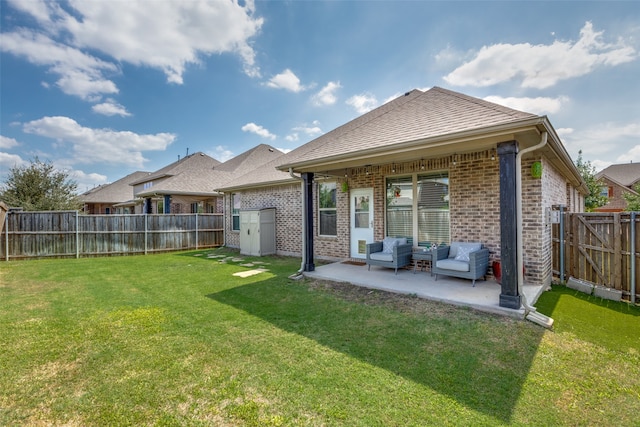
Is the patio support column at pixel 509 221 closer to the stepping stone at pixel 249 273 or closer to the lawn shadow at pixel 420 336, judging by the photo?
the lawn shadow at pixel 420 336

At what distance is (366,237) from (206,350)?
19.4 feet

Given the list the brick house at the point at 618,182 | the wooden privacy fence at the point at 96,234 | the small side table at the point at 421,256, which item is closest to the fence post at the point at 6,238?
the wooden privacy fence at the point at 96,234

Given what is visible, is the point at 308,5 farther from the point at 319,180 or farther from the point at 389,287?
the point at 389,287

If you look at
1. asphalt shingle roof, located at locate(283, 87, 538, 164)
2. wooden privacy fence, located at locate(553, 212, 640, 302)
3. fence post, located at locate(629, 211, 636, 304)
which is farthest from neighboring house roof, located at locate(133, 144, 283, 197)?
fence post, located at locate(629, 211, 636, 304)

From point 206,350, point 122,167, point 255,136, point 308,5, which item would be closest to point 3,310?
point 206,350

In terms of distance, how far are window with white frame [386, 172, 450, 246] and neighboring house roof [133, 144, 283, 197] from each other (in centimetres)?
1131

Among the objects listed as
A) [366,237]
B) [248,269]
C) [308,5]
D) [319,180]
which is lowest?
[248,269]

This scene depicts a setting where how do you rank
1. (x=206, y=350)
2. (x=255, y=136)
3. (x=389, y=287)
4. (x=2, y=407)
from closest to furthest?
(x=2, y=407)
(x=206, y=350)
(x=389, y=287)
(x=255, y=136)

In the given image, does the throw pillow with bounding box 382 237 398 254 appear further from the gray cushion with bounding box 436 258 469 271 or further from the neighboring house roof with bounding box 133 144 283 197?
the neighboring house roof with bounding box 133 144 283 197

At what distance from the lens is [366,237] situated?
8.55 meters

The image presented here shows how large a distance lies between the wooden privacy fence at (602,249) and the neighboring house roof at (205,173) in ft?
48.9

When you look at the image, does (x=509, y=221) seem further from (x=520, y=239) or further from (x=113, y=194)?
(x=113, y=194)

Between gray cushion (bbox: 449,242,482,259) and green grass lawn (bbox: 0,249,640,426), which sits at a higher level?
gray cushion (bbox: 449,242,482,259)

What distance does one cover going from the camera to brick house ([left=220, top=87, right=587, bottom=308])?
439 centimetres
